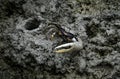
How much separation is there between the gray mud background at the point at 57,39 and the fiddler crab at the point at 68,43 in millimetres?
40

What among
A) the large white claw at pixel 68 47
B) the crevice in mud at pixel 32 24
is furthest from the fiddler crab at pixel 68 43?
the crevice in mud at pixel 32 24

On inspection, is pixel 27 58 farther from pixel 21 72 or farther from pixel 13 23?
pixel 13 23

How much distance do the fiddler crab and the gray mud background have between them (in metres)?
0.04

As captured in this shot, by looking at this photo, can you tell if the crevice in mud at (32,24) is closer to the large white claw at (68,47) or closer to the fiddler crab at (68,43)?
the fiddler crab at (68,43)

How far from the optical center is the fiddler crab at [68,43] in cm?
248

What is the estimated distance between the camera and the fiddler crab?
8.15 feet

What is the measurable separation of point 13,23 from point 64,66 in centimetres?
60

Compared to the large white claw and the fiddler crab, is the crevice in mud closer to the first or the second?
the fiddler crab

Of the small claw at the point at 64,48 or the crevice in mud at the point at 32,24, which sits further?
the crevice in mud at the point at 32,24

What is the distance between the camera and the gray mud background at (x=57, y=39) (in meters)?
2.46

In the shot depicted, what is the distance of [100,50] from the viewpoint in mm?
2506

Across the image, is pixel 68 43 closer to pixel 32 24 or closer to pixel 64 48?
pixel 64 48

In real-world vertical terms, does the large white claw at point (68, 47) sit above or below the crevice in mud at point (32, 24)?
below

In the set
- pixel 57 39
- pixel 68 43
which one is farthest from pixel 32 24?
pixel 68 43
